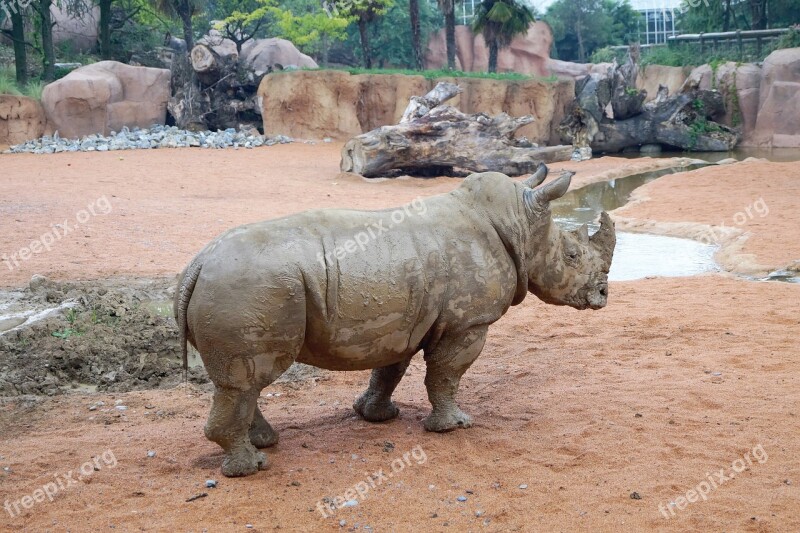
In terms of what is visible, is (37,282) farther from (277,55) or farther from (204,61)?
(277,55)

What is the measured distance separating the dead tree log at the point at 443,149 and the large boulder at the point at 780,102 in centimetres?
1066

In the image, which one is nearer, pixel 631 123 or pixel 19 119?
pixel 19 119

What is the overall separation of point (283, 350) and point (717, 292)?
229 inches

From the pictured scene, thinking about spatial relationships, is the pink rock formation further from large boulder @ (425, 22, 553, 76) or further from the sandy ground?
the sandy ground

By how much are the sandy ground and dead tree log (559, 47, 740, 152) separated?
16792mm

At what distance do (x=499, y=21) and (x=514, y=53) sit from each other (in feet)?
33.6

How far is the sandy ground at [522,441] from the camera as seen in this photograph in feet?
13.5

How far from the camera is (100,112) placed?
Answer: 2505cm

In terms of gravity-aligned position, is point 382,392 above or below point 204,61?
below

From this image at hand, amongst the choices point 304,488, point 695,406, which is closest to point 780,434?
point 695,406

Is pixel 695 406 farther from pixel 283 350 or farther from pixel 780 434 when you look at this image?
pixel 283 350

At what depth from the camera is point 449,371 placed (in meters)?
5.07

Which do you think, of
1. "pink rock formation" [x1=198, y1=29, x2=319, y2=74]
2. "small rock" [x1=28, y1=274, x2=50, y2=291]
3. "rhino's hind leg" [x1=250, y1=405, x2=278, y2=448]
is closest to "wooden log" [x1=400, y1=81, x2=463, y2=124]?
"small rock" [x1=28, y1=274, x2=50, y2=291]

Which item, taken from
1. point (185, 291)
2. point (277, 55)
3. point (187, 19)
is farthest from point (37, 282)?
point (277, 55)
